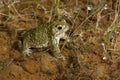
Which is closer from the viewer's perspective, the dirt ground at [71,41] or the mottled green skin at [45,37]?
the dirt ground at [71,41]

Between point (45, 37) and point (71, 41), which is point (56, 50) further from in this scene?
point (71, 41)

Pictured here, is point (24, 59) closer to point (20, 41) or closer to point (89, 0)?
point (20, 41)

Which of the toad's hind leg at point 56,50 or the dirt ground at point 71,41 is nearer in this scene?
the dirt ground at point 71,41

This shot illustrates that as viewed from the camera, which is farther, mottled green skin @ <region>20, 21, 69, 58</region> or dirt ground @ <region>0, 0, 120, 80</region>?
mottled green skin @ <region>20, 21, 69, 58</region>

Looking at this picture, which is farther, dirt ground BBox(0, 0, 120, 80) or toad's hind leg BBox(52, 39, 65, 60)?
toad's hind leg BBox(52, 39, 65, 60)
